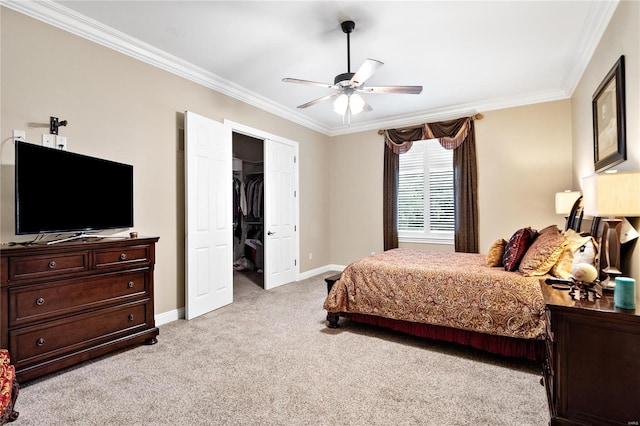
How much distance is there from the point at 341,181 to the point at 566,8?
4099mm

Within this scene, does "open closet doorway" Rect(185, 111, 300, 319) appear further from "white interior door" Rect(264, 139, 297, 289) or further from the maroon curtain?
the maroon curtain

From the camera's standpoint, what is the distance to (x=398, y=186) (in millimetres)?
5578

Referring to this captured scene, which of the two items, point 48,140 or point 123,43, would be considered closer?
point 48,140

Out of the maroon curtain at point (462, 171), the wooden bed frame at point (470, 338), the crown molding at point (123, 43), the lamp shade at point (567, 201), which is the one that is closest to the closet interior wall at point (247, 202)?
the crown molding at point (123, 43)

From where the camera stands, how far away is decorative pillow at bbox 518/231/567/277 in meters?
2.42

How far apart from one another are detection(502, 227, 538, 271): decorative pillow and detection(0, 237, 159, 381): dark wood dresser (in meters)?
3.18

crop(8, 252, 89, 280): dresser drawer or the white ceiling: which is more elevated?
the white ceiling

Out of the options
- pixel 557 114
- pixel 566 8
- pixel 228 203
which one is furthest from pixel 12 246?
pixel 557 114

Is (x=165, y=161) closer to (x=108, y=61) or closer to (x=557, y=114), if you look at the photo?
(x=108, y=61)

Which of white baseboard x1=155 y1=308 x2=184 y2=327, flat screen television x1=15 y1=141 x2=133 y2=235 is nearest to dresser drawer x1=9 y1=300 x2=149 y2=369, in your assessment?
white baseboard x1=155 y1=308 x2=184 y2=327

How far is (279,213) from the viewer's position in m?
5.02

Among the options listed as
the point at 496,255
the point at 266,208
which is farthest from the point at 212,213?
the point at 496,255

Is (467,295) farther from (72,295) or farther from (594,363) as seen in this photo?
(72,295)

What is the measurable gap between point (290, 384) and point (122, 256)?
173cm
